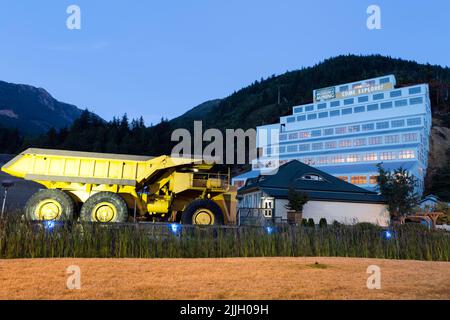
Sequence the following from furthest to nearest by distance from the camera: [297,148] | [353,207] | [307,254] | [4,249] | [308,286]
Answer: [297,148] → [353,207] → [307,254] → [4,249] → [308,286]

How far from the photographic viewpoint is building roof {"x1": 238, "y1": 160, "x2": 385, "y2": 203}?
109 feet

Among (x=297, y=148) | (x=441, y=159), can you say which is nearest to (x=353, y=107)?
(x=297, y=148)

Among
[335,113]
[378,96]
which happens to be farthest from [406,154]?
[335,113]

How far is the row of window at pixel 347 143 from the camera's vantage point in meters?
70.0

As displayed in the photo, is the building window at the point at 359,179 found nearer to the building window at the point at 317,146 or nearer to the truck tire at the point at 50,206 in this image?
the building window at the point at 317,146

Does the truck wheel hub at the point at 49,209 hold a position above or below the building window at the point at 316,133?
below

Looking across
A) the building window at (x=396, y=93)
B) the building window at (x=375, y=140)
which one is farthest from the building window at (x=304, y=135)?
the building window at (x=396, y=93)

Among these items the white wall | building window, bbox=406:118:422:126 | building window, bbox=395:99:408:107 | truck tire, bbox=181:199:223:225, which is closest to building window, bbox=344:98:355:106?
building window, bbox=395:99:408:107

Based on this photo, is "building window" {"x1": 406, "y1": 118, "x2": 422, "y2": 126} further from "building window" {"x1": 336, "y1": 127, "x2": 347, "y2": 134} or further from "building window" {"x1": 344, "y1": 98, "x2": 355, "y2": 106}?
"building window" {"x1": 344, "y1": 98, "x2": 355, "y2": 106}

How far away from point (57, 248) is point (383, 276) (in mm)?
8648

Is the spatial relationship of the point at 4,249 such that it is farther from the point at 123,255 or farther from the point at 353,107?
the point at 353,107

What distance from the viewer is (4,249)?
10.4 metres

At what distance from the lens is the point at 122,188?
15523 millimetres
